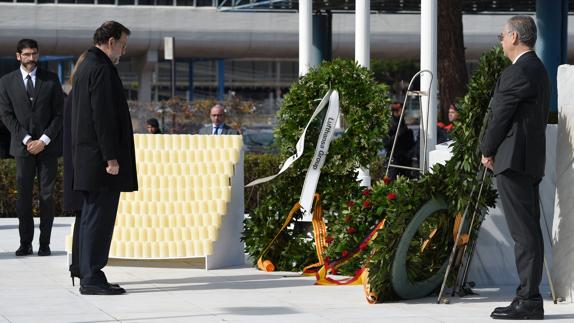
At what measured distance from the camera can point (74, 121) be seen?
8977 mm

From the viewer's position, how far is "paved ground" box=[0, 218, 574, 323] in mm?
7820

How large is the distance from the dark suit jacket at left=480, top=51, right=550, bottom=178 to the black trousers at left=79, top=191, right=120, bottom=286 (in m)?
2.89

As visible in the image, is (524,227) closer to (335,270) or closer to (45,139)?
(335,270)

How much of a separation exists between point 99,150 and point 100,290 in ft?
3.33

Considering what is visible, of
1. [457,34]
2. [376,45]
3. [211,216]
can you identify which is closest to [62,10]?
[376,45]

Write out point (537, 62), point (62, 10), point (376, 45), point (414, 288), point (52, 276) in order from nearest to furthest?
point (537, 62) < point (414, 288) < point (52, 276) < point (62, 10) < point (376, 45)

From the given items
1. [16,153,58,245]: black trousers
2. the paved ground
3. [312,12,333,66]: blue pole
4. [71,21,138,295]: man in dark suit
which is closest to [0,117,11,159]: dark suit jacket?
[16,153,58,245]: black trousers

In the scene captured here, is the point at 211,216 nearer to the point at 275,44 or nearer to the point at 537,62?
the point at 537,62

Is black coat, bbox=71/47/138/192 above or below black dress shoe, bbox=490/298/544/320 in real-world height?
above

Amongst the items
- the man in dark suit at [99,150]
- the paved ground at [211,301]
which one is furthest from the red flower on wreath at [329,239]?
the man in dark suit at [99,150]

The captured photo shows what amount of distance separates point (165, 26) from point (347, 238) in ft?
137

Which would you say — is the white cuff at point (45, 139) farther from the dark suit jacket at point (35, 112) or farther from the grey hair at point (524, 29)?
the grey hair at point (524, 29)

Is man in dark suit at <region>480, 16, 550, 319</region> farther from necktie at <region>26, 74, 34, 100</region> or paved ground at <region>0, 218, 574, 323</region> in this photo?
necktie at <region>26, 74, 34, 100</region>

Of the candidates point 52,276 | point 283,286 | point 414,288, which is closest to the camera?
point 414,288
